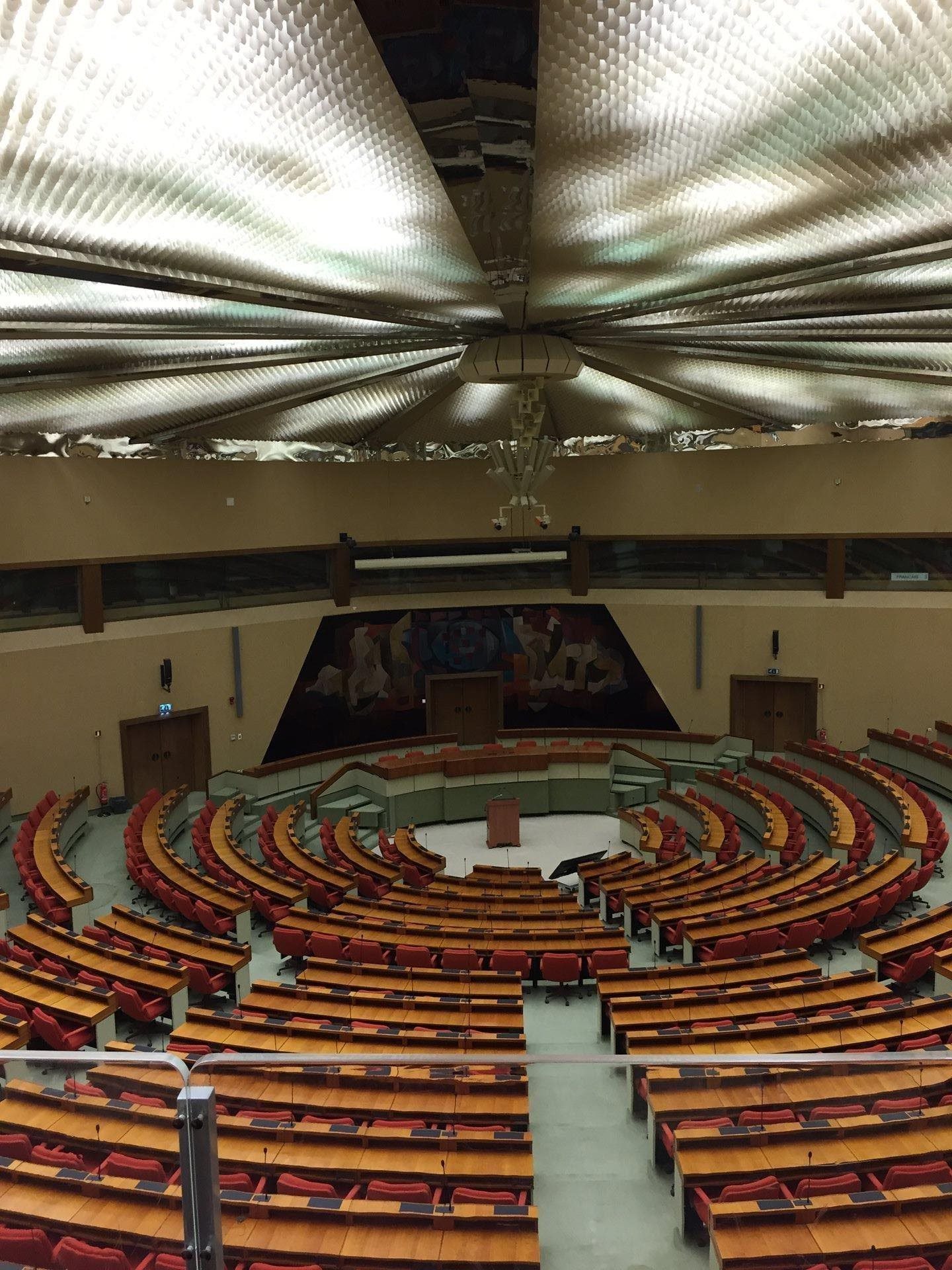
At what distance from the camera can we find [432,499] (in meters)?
22.9

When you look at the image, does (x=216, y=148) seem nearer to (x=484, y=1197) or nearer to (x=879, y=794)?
(x=484, y=1197)

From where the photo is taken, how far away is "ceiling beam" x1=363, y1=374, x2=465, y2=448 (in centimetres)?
1875

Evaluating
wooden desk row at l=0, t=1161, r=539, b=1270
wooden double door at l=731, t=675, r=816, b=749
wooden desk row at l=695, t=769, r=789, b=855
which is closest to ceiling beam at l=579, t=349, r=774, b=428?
wooden double door at l=731, t=675, r=816, b=749

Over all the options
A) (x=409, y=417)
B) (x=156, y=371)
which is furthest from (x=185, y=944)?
(x=409, y=417)

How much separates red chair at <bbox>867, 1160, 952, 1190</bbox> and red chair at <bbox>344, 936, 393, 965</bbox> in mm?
7180

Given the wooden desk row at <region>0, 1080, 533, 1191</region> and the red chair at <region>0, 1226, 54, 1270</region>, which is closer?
the red chair at <region>0, 1226, 54, 1270</region>

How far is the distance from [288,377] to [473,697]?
9.82 metres

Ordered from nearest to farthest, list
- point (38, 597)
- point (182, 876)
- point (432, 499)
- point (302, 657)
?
point (182, 876) → point (38, 597) → point (302, 657) → point (432, 499)

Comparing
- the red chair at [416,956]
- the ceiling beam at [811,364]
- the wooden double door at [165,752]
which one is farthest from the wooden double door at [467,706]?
the red chair at [416,956]

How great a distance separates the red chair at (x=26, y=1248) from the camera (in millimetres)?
3793

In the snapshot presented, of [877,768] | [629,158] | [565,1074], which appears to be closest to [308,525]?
[877,768]

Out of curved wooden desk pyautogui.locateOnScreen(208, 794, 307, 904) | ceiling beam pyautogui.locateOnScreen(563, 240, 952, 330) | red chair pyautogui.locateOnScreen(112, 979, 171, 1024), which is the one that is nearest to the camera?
ceiling beam pyautogui.locateOnScreen(563, 240, 952, 330)

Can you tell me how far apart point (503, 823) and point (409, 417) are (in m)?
8.68

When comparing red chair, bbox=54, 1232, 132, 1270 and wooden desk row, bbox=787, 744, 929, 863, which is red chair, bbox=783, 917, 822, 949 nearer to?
wooden desk row, bbox=787, 744, 929, 863
